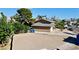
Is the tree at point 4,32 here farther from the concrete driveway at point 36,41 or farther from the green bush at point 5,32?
the concrete driveway at point 36,41

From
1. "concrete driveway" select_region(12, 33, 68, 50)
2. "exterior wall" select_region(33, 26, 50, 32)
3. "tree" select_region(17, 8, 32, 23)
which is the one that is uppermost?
"tree" select_region(17, 8, 32, 23)

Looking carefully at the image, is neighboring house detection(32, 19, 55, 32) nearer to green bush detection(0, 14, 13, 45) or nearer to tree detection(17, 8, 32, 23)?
tree detection(17, 8, 32, 23)

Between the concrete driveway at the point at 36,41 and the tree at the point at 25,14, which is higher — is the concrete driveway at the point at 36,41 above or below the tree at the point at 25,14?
below

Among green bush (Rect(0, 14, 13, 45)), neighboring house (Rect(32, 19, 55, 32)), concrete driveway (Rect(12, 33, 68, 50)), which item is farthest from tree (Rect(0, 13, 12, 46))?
neighboring house (Rect(32, 19, 55, 32))

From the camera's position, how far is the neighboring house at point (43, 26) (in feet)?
15.3

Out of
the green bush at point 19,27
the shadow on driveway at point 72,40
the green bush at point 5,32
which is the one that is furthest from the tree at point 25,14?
the shadow on driveway at point 72,40

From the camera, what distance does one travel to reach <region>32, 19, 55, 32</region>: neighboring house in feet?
15.3

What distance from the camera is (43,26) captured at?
4.68 meters

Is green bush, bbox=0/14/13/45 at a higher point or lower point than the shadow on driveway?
higher

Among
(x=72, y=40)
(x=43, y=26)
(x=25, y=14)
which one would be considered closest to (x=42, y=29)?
(x=43, y=26)

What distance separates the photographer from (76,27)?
4707 millimetres

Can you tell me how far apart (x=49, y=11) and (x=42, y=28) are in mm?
253

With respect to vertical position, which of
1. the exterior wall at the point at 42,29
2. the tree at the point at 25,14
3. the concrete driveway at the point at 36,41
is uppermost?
the tree at the point at 25,14
